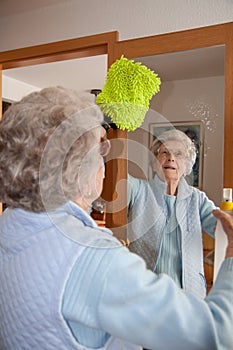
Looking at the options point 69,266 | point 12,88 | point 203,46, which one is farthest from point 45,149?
point 12,88

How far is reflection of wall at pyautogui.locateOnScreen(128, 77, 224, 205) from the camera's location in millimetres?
1248

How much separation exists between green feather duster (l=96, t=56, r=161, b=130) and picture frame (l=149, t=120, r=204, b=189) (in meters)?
0.06

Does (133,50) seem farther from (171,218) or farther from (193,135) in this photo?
(171,218)

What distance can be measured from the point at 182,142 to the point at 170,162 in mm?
124

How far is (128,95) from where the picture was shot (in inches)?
44.9

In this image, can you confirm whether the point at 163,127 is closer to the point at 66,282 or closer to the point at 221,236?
the point at 221,236

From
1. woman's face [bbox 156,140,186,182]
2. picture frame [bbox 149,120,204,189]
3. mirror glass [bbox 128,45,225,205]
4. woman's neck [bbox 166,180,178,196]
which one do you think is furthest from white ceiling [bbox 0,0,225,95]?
woman's neck [bbox 166,180,178,196]

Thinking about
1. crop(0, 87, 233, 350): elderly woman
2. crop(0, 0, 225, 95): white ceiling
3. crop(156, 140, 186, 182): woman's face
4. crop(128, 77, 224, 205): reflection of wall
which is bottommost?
crop(0, 87, 233, 350): elderly woman

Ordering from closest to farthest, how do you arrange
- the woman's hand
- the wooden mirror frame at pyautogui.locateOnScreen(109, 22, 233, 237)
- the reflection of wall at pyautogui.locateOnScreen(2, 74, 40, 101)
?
the woman's hand < the wooden mirror frame at pyautogui.locateOnScreen(109, 22, 233, 237) < the reflection of wall at pyautogui.locateOnScreen(2, 74, 40, 101)

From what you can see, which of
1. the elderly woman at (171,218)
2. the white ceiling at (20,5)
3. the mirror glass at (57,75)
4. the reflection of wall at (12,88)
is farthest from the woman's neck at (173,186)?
the reflection of wall at (12,88)

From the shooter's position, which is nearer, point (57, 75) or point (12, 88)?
point (57, 75)

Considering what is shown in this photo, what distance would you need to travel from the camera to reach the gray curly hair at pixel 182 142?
1157 millimetres

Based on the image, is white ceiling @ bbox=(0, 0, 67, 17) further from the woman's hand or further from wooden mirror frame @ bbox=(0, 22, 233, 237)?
the woman's hand

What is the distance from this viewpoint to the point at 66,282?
0.59 meters
